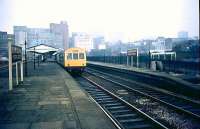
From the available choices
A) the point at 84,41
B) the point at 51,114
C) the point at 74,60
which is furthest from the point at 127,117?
the point at 84,41

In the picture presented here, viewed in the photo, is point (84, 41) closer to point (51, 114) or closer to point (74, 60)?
point (74, 60)

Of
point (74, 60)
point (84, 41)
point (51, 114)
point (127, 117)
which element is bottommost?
point (127, 117)

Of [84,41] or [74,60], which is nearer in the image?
[74,60]

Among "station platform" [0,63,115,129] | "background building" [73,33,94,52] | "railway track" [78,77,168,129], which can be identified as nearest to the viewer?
"station platform" [0,63,115,129]

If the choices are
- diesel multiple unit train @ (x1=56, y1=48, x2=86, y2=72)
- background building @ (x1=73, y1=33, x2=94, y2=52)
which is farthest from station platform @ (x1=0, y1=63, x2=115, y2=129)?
background building @ (x1=73, y1=33, x2=94, y2=52)

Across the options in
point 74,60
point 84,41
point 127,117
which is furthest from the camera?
point 84,41

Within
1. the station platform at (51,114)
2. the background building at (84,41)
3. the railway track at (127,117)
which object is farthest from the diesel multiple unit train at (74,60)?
the background building at (84,41)

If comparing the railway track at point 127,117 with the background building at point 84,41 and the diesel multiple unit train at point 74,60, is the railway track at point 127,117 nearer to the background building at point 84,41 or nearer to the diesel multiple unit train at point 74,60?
the diesel multiple unit train at point 74,60

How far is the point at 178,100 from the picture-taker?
1320 centimetres

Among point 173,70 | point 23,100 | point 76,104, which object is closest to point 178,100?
point 76,104

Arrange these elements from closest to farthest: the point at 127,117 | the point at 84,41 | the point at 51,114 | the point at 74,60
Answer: the point at 51,114 < the point at 127,117 < the point at 74,60 < the point at 84,41

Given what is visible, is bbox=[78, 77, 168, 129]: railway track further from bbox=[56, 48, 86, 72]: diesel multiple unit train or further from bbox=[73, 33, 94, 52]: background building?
bbox=[73, 33, 94, 52]: background building

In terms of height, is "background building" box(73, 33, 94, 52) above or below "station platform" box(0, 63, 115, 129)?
above

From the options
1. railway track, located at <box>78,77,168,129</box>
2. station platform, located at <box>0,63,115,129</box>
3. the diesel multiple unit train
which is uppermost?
the diesel multiple unit train
